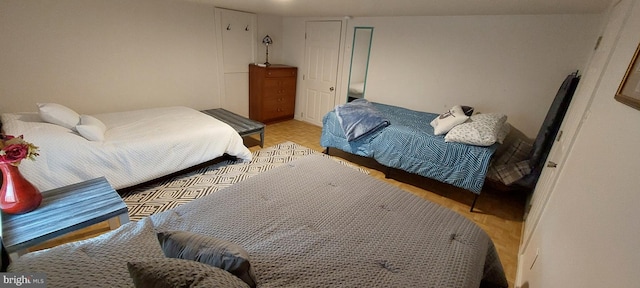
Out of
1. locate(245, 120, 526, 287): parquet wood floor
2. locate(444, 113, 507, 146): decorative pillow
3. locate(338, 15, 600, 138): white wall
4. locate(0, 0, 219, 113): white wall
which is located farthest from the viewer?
locate(338, 15, 600, 138): white wall

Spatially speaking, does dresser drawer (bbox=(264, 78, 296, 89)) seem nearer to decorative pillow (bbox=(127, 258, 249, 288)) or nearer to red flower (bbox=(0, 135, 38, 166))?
red flower (bbox=(0, 135, 38, 166))

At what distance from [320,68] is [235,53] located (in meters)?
1.51

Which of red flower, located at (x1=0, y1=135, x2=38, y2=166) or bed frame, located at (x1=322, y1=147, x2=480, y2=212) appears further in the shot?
bed frame, located at (x1=322, y1=147, x2=480, y2=212)

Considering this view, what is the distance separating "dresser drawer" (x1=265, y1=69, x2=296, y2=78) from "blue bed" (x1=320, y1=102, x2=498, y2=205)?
1693mm

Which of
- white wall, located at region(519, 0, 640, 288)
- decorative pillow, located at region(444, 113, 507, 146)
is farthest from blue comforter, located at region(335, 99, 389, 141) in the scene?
white wall, located at region(519, 0, 640, 288)

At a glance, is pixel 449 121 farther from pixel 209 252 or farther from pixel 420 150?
pixel 209 252

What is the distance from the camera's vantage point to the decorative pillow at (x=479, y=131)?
2371 mm

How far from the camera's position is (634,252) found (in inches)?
23.7

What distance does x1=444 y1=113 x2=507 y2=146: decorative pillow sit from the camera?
7.78 feet

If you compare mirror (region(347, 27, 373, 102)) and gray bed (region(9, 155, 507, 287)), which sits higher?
mirror (region(347, 27, 373, 102))

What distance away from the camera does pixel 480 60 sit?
3188 millimetres

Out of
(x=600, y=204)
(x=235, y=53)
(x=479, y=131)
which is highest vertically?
(x=235, y=53)

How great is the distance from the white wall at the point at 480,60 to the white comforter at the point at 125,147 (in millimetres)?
2575

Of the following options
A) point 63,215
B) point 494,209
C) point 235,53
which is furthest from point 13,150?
point 494,209
